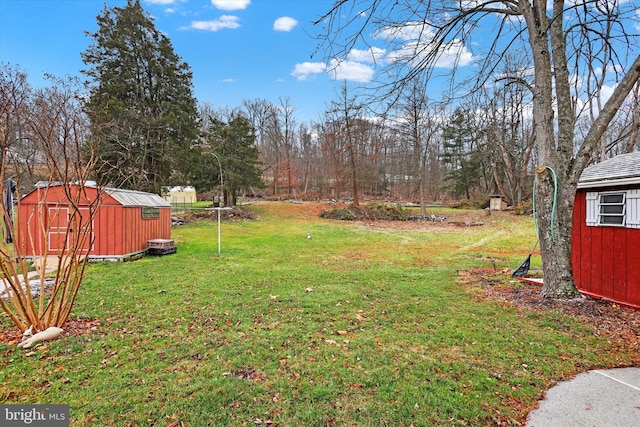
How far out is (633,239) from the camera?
477 centimetres

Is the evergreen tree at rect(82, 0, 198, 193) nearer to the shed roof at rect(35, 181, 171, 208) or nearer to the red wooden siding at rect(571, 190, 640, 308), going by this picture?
the shed roof at rect(35, 181, 171, 208)

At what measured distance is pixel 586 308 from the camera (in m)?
4.62

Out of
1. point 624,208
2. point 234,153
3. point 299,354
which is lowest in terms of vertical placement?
point 299,354

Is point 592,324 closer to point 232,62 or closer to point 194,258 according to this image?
point 194,258

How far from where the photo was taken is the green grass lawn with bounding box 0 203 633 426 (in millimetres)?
2479

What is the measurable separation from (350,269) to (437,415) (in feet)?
18.4

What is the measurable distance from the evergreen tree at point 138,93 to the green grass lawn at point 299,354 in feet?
33.3

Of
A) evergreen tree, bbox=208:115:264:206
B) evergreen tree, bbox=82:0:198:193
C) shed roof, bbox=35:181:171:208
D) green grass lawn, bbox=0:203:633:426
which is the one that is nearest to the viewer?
green grass lawn, bbox=0:203:633:426

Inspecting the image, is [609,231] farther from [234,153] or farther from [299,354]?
[234,153]

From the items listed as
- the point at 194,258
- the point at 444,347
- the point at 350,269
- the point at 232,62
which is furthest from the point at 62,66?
the point at 444,347

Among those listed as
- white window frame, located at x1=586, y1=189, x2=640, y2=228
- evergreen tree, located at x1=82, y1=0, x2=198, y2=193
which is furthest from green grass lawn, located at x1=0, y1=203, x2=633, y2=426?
evergreen tree, located at x1=82, y1=0, x2=198, y2=193

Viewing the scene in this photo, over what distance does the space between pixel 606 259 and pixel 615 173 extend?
143 cm

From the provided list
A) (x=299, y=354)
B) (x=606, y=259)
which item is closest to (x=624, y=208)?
(x=606, y=259)

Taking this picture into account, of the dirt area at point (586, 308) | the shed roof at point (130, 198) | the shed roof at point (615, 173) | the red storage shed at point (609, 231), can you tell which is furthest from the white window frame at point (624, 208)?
the shed roof at point (130, 198)
